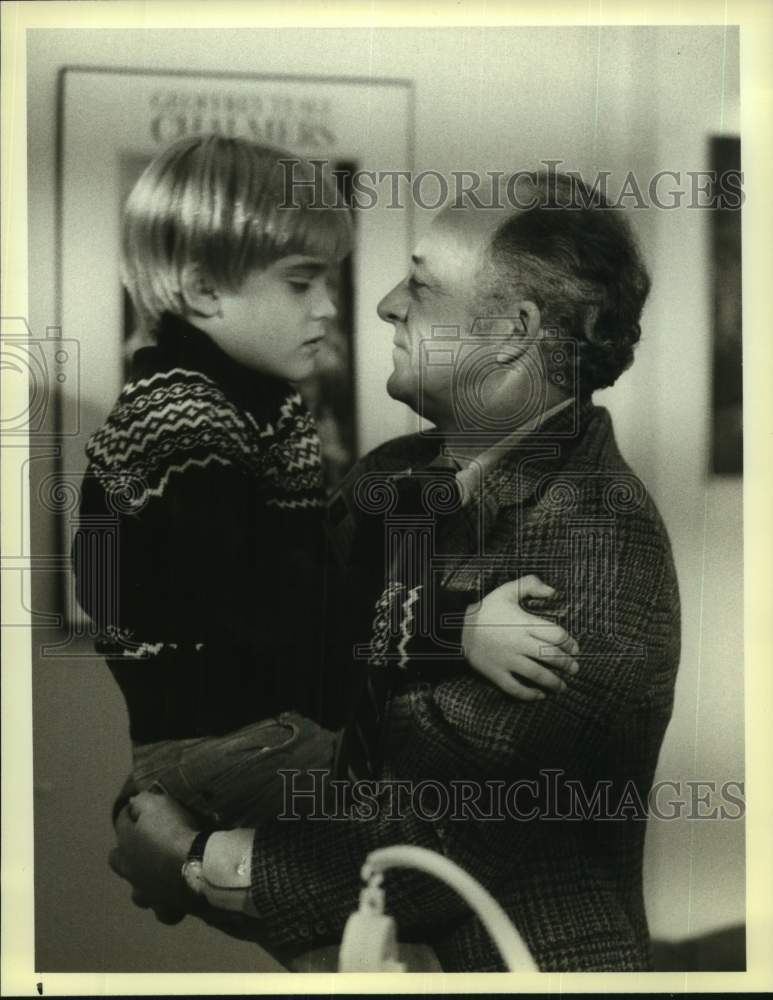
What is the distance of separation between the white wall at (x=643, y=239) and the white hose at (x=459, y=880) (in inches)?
9.3

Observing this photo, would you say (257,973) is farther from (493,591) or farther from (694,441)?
(694,441)

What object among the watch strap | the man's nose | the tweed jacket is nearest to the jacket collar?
the tweed jacket

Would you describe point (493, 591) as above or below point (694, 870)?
above

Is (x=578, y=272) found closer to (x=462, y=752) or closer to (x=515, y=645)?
Answer: (x=515, y=645)

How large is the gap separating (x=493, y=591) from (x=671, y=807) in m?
0.46

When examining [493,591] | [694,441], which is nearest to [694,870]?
[493,591]

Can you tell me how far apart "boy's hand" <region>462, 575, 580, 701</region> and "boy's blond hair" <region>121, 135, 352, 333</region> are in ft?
2.01

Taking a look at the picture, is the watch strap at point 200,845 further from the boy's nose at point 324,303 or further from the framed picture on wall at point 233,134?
the boy's nose at point 324,303

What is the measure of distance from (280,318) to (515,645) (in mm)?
637

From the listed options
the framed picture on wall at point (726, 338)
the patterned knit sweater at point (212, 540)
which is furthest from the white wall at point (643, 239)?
the patterned knit sweater at point (212, 540)

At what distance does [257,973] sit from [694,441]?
3.67 ft

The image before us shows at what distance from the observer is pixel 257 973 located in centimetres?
175

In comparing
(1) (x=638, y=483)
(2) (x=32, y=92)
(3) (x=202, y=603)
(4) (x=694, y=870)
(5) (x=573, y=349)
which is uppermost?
(2) (x=32, y=92)

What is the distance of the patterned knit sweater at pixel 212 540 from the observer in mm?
1685
